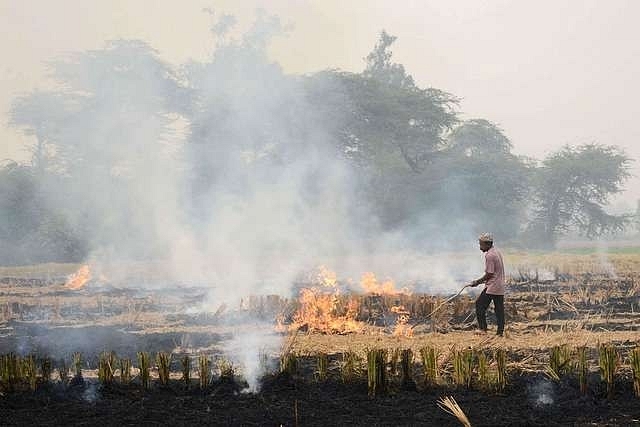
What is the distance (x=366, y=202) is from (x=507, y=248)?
28.2ft

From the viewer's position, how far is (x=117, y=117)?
27219 mm

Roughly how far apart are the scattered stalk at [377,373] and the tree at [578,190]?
Answer: 38026mm

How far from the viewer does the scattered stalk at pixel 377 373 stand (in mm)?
7141

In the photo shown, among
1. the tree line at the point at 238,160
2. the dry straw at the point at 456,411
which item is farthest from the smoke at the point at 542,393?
the tree line at the point at 238,160

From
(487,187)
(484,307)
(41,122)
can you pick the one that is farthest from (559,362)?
(487,187)

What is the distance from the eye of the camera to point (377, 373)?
718cm

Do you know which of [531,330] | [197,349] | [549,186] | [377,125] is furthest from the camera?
[549,186]

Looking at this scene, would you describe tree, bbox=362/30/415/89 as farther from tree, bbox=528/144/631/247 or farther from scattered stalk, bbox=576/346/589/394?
scattered stalk, bbox=576/346/589/394

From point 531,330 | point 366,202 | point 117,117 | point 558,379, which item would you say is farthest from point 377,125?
point 558,379

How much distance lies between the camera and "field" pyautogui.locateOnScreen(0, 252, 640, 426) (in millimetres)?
6574

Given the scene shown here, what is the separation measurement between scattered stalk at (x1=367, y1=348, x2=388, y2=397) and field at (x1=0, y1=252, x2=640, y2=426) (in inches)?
0.5

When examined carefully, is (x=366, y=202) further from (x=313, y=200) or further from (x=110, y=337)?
(x=110, y=337)

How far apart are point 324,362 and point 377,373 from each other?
0.78 m

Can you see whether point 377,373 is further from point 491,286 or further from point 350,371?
point 491,286
